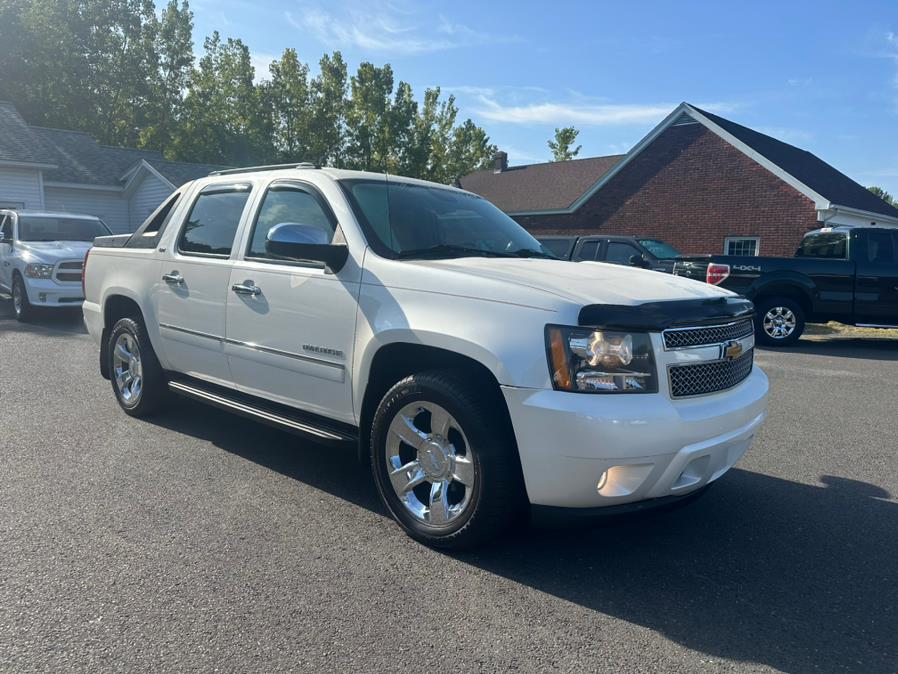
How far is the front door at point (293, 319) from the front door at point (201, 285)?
180 mm

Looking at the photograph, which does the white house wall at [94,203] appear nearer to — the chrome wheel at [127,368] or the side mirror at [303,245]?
the chrome wheel at [127,368]

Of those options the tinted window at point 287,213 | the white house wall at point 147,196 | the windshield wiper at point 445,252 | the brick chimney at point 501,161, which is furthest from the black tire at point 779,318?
the brick chimney at point 501,161

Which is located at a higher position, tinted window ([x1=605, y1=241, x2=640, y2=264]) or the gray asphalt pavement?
tinted window ([x1=605, y1=241, x2=640, y2=264])

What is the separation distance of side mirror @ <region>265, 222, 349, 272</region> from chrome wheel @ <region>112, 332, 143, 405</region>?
2.42 m

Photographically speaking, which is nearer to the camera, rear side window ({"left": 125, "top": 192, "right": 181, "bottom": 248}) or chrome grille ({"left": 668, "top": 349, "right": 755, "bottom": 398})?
chrome grille ({"left": 668, "top": 349, "right": 755, "bottom": 398})

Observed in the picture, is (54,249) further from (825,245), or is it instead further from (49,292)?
(825,245)

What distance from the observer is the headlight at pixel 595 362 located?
285cm

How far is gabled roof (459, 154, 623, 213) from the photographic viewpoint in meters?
27.7

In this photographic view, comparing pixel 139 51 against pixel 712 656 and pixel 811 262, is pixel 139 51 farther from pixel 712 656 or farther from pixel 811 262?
pixel 712 656

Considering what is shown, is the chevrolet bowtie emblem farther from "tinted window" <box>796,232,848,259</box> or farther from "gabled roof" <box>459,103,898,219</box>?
"gabled roof" <box>459,103,898,219</box>

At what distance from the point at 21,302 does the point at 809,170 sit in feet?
78.7

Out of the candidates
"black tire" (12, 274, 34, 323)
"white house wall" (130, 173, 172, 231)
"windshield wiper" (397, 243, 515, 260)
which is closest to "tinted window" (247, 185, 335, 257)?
"windshield wiper" (397, 243, 515, 260)

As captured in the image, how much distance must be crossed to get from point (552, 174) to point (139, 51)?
118 feet

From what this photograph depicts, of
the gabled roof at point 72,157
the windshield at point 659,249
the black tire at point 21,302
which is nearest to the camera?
the black tire at point 21,302
